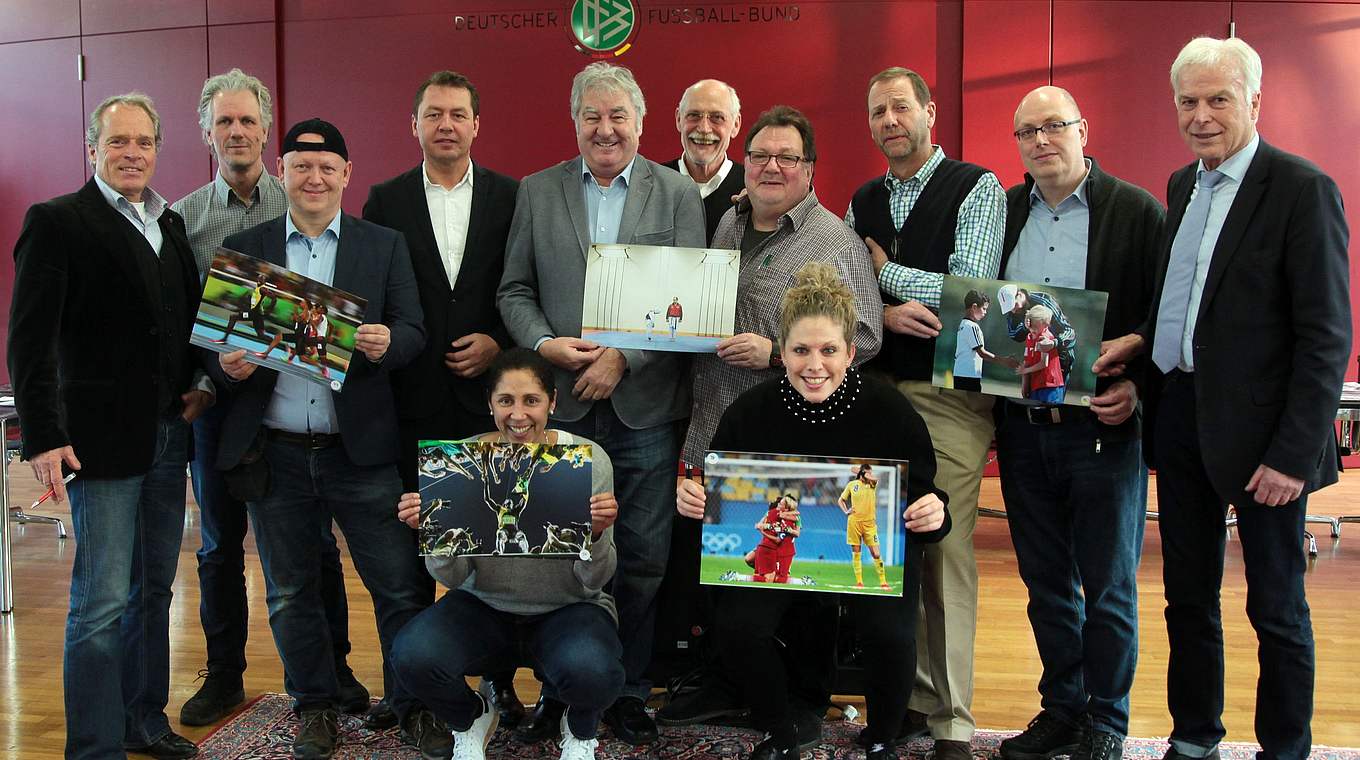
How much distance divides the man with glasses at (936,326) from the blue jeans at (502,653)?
34.6 inches

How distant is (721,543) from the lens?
7.85 ft

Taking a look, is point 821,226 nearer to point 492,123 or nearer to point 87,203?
point 87,203

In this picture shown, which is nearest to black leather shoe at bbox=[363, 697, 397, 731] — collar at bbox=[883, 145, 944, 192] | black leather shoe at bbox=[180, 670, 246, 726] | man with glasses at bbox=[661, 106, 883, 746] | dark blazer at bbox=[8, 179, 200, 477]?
black leather shoe at bbox=[180, 670, 246, 726]

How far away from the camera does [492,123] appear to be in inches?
287

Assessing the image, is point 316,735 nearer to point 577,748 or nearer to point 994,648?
point 577,748

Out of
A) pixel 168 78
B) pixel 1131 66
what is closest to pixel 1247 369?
pixel 1131 66

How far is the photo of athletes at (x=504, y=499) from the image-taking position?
97.7 inches

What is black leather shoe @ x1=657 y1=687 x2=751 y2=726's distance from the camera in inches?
120

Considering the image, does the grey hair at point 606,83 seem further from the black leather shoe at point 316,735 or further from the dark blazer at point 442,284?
the black leather shoe at point 316,735

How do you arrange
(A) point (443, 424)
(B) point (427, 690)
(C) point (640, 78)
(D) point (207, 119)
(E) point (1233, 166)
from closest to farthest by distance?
(E) point (1233, 166)
(B) point (427, 690)
(A) point (443, 424)
(D) point (207, 119)
(C) point (640, 78)

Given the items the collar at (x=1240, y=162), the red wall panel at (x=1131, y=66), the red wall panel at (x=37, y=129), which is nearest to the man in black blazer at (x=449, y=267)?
the collar at (x=1240, y=162)

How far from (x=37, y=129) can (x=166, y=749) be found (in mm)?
6863

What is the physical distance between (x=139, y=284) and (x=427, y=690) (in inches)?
48.3

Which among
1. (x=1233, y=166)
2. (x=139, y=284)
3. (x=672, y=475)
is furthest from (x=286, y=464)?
(x=1233, y=166)
